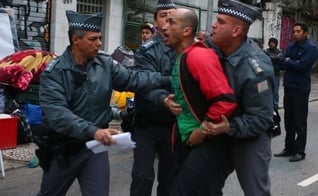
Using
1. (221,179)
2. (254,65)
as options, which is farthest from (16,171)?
(254,65)

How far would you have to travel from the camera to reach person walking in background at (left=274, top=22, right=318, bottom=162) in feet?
22.8

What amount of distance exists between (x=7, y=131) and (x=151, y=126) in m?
2.14

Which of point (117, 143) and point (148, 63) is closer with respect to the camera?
point (117, 143)

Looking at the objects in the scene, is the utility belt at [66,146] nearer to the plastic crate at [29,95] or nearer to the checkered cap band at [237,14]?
the checkered cap band at [237,14]

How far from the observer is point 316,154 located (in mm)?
7578

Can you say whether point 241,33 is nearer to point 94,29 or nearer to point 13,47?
point 94,29

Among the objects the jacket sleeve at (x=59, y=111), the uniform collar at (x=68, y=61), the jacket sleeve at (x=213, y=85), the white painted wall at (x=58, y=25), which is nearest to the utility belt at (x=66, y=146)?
the jacket sleeve at (x=59, y=111)

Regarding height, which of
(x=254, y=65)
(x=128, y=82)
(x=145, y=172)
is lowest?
(x=145, y=172)

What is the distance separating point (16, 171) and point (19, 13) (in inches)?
223

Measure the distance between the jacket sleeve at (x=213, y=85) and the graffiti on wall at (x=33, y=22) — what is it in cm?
826

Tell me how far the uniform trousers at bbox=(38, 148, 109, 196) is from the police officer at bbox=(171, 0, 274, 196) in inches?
20.9

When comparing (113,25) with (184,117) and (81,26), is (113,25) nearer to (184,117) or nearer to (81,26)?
(81,26)

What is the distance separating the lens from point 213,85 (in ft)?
10.2

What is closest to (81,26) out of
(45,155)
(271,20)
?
(45,155)
